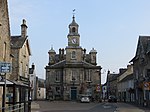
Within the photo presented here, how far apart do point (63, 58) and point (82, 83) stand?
1222 centimetres

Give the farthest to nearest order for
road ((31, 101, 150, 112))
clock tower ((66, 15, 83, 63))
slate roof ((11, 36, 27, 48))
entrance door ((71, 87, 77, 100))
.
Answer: clock tower ((66, 15, 83, 63)) < entrance door ((71, 87, 77, 100)) < slate roof ((11, 36, 27, 48)) < road ((31, 101, 150, 112))

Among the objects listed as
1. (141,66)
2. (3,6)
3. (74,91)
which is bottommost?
(74,91)

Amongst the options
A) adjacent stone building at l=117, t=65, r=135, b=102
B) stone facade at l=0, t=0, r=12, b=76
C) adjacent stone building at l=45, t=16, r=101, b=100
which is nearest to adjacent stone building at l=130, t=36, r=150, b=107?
adjacent stone building at l=117, t=65, r=135, b=102

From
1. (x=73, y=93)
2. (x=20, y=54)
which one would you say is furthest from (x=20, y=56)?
(x=73, y=93)

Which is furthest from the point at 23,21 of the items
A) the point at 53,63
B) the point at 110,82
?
the point at 110,82

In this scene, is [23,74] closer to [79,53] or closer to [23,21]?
[23,21]

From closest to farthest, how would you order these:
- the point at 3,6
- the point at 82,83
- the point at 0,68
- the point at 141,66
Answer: the point at 0,68, the point at 3,6, the point at 141,66, the point at 82,83

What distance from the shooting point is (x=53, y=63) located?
8362cm

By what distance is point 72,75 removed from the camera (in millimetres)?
75875

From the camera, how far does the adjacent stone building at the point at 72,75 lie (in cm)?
7544

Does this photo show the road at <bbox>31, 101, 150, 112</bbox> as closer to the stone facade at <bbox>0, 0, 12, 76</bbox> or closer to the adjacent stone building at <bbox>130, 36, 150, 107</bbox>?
the adjacent stone building at <bbox>130, 36, 150, 107</bbox>

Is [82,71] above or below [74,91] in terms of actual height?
above

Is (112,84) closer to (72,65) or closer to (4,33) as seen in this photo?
(72,65)

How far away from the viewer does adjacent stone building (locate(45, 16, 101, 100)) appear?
247 ft
